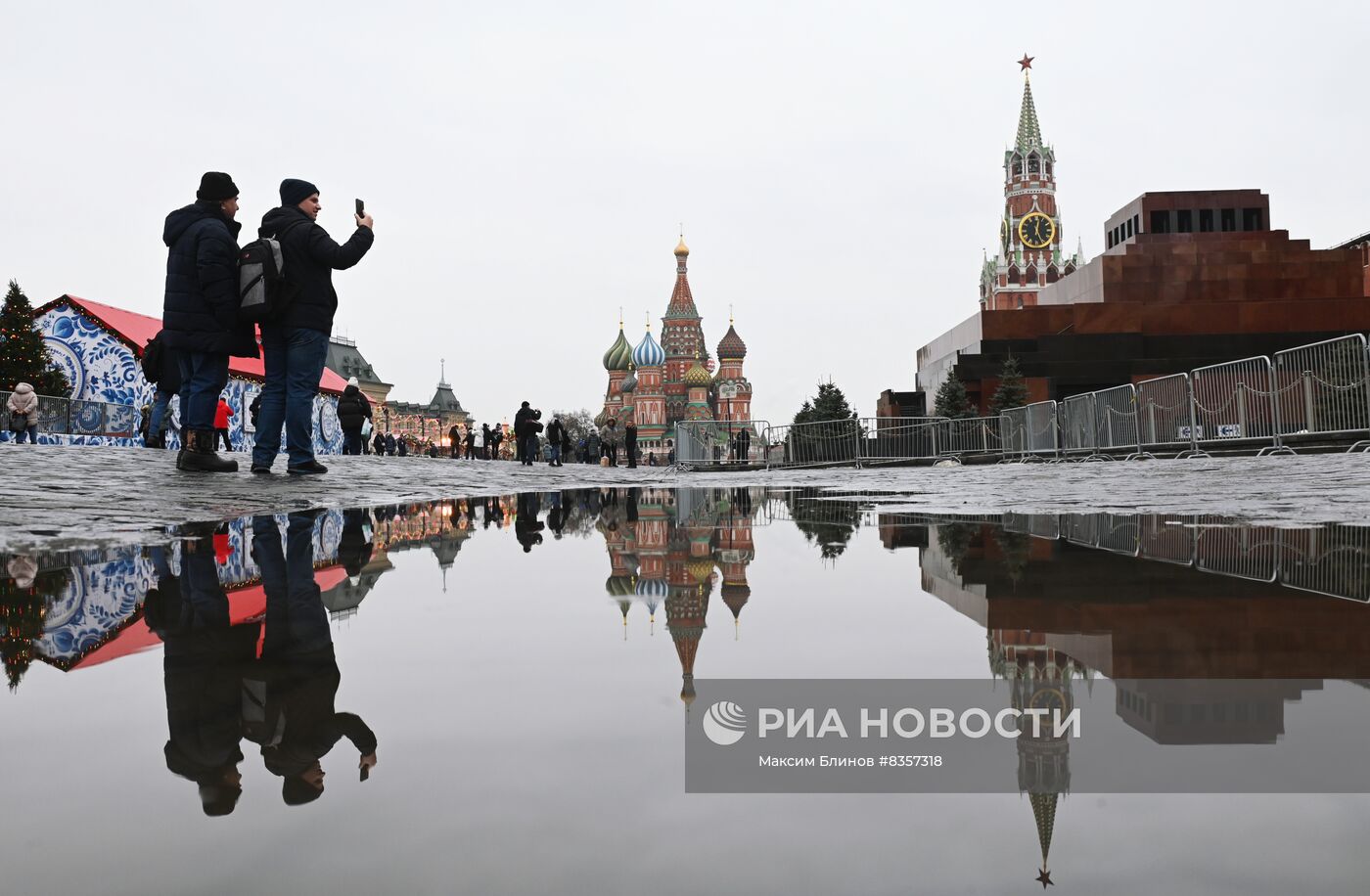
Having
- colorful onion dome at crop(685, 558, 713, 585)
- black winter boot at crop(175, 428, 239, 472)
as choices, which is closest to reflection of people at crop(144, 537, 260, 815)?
colorful onion dome at crop(685, 558, 713, 585)

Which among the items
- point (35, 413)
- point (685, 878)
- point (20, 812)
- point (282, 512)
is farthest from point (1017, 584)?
point (35, 413)

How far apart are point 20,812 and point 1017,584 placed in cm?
231

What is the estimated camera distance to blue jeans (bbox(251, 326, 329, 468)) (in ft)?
26.2

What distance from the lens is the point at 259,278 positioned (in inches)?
299

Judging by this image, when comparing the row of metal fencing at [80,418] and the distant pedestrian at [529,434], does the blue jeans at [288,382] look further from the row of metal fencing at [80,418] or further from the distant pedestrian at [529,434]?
the distant pedestrian at [529,434]

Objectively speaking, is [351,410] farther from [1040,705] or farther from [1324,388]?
[1040,705]

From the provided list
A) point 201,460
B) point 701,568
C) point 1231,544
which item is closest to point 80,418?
point 201,460

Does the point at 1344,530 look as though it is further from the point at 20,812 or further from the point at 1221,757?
the point at 20,812

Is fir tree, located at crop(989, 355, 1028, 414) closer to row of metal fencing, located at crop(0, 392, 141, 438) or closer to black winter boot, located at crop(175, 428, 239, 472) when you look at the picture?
row of metal fencing, located at crop(0, 392, 141, 438)

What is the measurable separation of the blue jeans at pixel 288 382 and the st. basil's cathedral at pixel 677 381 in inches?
4048

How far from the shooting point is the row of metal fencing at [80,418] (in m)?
19.2

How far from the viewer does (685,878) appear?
923mm

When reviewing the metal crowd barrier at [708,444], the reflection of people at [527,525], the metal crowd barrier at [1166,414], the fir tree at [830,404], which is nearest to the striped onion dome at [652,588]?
the reflection of people at [527,525]

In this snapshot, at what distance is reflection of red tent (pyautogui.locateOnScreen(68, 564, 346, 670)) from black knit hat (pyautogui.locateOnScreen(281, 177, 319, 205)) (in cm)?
563
